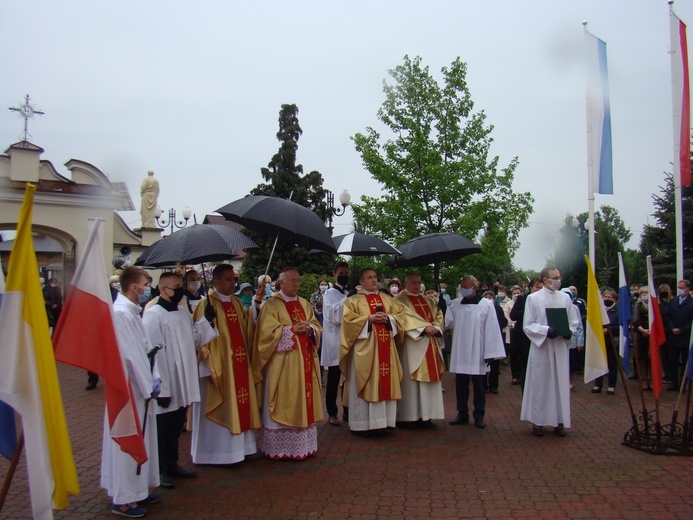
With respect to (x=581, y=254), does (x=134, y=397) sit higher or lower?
lower

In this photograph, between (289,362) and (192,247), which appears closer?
(192,247)

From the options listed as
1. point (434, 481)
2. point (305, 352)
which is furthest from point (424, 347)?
point (434, 481)

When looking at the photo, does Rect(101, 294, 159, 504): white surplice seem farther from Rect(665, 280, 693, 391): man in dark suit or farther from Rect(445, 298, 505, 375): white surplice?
Rect(665, 280, 693, 391): man in dark suit

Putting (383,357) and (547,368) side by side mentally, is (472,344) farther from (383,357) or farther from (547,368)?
(383,357)

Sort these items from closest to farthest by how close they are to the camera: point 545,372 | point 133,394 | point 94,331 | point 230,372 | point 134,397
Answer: point 94,331 → point 133,394 → point 134,397 → point 230,372 → point 545,372

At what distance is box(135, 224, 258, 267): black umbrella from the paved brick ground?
6.95ft

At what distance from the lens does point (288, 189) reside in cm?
3130

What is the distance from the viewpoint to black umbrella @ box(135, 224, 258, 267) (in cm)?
555

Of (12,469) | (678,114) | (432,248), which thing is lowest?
(12,469)

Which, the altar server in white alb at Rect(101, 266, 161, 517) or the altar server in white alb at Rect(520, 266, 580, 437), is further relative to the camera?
the altar server in white alb at Rect(520, 266, 580, 437)

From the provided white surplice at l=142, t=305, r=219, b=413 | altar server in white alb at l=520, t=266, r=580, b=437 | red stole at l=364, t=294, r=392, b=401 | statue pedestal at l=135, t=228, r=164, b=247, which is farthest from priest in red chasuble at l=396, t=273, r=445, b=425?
statue pedestal at l=135, t=228, r=164, b=247

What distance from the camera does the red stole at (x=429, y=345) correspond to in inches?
316

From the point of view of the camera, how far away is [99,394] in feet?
36.1

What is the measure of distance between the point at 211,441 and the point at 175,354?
1180mm
